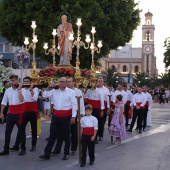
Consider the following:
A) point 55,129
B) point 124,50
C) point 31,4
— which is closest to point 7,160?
point 55,129

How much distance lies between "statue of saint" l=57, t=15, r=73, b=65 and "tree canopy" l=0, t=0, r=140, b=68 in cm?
899

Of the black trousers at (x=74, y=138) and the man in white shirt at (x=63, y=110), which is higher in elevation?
the man in white shirt at (x=63, y=110)

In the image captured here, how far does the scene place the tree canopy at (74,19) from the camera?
30.6 meters

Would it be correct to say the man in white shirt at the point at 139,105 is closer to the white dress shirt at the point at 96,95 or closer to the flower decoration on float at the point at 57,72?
the flower decoration on float at the point at 57,72

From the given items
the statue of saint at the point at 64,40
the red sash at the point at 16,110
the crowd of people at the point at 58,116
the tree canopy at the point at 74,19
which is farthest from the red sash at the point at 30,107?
the tree canopy at the point at 74,19

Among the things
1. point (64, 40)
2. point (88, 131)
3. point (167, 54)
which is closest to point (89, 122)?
point (88, 131)

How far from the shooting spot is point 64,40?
19031mm

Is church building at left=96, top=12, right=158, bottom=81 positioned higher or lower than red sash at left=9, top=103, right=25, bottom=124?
higher

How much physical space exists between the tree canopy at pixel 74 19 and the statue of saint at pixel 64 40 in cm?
899

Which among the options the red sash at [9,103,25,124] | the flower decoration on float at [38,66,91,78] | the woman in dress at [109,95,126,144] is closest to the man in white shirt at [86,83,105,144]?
the woman in dress at [109,95,126,144]

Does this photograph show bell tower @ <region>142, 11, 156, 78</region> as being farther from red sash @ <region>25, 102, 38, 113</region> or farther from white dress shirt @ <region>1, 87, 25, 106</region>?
white dress shirt @ <region>1, 87, 25, 106</region>

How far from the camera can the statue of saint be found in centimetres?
1848

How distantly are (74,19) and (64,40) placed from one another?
1136cm

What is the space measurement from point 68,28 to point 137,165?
32.5 ft
